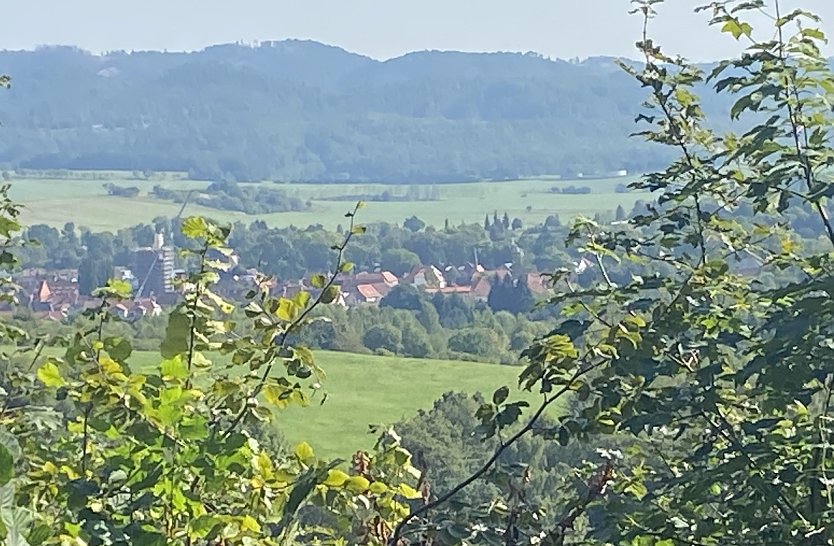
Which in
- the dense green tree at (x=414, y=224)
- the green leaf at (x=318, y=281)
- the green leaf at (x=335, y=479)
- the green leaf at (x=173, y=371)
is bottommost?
the dense green tree at (x=414, y=224)

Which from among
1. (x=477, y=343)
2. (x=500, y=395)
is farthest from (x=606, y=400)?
(x=477, y=343)

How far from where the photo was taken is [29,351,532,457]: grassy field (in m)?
27.0

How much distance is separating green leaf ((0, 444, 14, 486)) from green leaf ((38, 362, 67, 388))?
2.93 feet

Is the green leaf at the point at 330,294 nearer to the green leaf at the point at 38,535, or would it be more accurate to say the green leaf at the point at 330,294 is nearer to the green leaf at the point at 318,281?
the green leaf at the point at 318,281

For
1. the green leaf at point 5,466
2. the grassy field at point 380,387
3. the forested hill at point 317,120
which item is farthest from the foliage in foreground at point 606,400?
the forested hill at point 317,120

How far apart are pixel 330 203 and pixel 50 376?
89.6 metres

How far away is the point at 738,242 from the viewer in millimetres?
3359

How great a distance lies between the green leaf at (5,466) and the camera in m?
1.10

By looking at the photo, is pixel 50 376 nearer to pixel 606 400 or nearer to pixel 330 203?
pixel 606 400

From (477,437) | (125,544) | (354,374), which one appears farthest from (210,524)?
(354,374)

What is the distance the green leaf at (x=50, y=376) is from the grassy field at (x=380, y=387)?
2285 centimetres

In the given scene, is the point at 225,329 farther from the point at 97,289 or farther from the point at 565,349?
the point at 565,349

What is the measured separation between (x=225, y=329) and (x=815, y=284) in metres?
1.44

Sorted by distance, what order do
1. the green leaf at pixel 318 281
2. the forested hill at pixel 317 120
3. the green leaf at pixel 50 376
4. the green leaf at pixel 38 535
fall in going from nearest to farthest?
the green leaf at pixel 38 535, the green leaf at pixel 50 376, the green leaf at pixel 318 281, the forested hill at pixel 317 120
